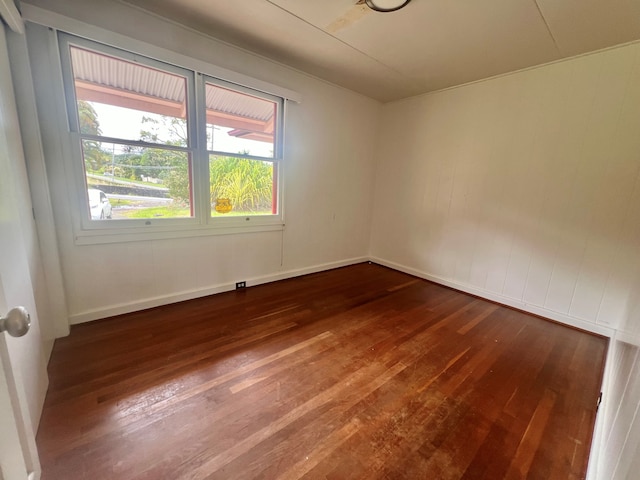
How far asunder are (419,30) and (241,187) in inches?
87.5

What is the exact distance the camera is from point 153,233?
8.14 ft

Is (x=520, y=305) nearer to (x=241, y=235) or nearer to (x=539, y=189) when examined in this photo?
(x=539, y=189)

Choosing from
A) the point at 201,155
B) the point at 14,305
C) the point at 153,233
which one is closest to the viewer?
the point at 14,305

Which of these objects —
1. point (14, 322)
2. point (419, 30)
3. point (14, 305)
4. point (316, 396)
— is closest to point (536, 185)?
point (419, 30)

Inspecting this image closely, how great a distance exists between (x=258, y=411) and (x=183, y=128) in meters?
2.46

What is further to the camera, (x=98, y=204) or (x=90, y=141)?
(x=98, y=204)

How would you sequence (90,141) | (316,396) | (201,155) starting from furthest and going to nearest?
(201,155), (90,141), (316,396)

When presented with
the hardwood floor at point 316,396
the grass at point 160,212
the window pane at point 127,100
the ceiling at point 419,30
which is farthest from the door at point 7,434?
the ceiling at point 419,30

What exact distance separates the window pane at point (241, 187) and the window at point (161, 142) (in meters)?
0.01

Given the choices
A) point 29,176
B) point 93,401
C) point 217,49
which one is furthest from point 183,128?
point 93,401

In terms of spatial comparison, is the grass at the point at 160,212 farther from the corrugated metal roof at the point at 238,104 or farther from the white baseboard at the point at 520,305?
the white baseboard at the point at 520,305

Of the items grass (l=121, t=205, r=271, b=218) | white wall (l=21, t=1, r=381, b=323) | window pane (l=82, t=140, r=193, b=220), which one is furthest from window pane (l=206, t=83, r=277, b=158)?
grass (l=121, t=205, r=271, b=218)

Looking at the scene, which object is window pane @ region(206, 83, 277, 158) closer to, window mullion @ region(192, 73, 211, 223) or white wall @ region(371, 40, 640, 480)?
window mullion @ region(192, 73, 211, 223)

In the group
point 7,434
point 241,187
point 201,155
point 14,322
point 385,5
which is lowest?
point 7,434
